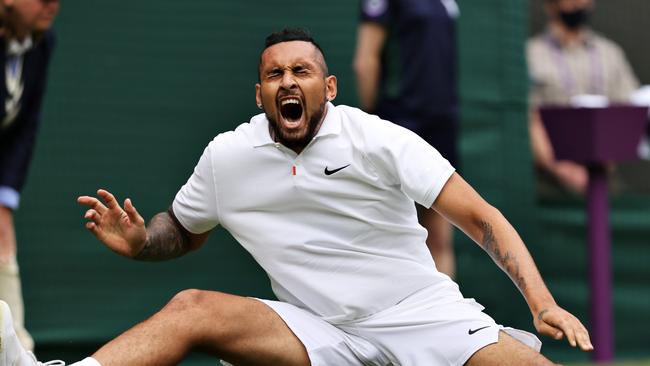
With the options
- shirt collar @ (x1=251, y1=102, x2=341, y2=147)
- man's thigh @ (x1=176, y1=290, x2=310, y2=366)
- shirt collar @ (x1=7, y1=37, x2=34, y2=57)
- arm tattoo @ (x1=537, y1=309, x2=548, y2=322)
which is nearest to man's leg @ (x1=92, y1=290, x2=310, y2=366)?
man's thigh @ (x1=176, y1=290, x2=310, y2=366)

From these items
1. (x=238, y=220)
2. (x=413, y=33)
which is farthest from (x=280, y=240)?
(x=413, y=33)

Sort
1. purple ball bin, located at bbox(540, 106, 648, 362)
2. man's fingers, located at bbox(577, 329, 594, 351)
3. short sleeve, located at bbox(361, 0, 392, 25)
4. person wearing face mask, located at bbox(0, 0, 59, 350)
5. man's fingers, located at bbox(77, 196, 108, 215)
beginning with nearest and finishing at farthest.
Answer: man's fingers, located at bbox(577, 329, 594, 351)
man's fingers, located at bbox(77, 196, 108, 215)
person wearing face mask, located at bbox(0, 0, 59, 350)
short sleeve, located at bbox(361, 0, 392, 25)
purple ball bin, located at bbox(540, 106, 648, 362)

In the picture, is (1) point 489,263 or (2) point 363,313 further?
(1) point 489,263

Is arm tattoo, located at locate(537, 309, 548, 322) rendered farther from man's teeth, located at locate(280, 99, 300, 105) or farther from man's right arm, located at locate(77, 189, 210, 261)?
man's right arm, located at locate(77, 189, 210, 261)

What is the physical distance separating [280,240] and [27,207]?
2.46 meters

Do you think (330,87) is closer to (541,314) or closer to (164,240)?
(164,240)

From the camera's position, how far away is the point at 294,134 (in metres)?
4.62

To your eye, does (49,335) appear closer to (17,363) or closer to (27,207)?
(27,207)

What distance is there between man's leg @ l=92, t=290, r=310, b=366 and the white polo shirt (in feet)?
0.69

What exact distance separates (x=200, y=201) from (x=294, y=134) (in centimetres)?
42

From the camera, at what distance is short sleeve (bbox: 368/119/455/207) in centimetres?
449

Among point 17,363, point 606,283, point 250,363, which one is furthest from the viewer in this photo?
point 606,283

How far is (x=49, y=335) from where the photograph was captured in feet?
22.1

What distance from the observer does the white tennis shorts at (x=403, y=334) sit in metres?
4.58
